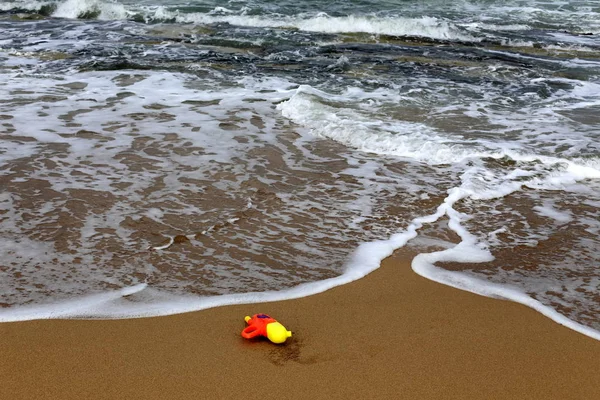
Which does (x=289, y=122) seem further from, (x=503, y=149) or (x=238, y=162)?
(x=503, y=149)

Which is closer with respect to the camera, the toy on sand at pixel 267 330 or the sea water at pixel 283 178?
the toy on sand at pixel 267 330

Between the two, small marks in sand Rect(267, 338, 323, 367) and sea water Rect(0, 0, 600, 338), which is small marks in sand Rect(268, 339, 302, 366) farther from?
sea water Rect(0, 0, 600, 338)

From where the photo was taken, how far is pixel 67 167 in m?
5.07

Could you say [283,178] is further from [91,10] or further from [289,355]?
[91,10]

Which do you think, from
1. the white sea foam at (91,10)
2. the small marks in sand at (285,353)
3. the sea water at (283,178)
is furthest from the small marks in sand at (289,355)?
the white sea foam at (91,10)

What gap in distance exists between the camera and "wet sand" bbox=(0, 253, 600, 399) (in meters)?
2.50

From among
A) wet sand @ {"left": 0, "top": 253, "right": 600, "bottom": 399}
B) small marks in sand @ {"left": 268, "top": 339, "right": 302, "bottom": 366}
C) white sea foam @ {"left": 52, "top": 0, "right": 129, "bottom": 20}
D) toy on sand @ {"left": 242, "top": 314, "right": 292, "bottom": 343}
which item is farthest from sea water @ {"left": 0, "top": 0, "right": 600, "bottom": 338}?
white sea foam @ {"left": 52, "top": 0, "right": 129, "bottom": 20}

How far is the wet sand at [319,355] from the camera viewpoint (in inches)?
98.4

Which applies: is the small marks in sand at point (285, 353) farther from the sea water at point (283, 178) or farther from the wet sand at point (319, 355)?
the sea water at point (283, 178)

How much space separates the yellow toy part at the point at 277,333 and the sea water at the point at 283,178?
0.45 meters

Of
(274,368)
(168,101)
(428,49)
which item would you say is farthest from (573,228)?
(428,49)

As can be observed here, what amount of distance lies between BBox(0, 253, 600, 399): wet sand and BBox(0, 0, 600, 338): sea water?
0.18m

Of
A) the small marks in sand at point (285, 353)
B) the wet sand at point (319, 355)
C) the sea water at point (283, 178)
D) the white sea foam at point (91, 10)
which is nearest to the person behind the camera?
the wet sand at point (319, 355)

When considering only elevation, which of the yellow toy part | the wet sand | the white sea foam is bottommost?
the wet sand
